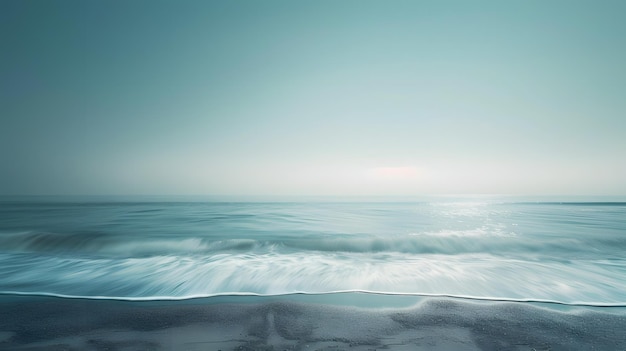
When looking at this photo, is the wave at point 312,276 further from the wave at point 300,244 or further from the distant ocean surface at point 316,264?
the wave at point 300,244

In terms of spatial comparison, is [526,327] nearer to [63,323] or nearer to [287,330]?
[287,330]

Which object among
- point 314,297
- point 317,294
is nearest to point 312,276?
point 317,294

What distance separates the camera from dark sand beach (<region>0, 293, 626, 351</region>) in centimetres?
351

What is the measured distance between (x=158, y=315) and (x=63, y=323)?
1314mm

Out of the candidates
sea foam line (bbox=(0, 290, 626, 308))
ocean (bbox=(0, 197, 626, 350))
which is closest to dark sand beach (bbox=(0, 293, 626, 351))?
ocean (bbox=(0, 197, 626, 350))

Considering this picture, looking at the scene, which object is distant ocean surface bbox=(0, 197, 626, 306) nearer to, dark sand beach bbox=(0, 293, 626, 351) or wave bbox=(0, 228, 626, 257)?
wave bbox=(0, 228, 626, 257)

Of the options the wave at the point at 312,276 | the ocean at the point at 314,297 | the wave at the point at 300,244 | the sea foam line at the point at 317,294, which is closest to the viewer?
the ocean at the point at 314,297

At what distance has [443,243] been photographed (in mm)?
12094

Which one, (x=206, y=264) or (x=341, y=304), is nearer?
(x=341, y=304)

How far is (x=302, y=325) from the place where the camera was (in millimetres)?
4051

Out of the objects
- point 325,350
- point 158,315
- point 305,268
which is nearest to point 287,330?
point 325,350

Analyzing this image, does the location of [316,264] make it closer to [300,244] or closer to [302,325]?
[300,244]

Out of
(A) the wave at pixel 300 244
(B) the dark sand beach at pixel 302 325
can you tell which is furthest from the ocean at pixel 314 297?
(A) the wave at pixel 300 244

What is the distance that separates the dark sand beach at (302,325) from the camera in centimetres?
351
